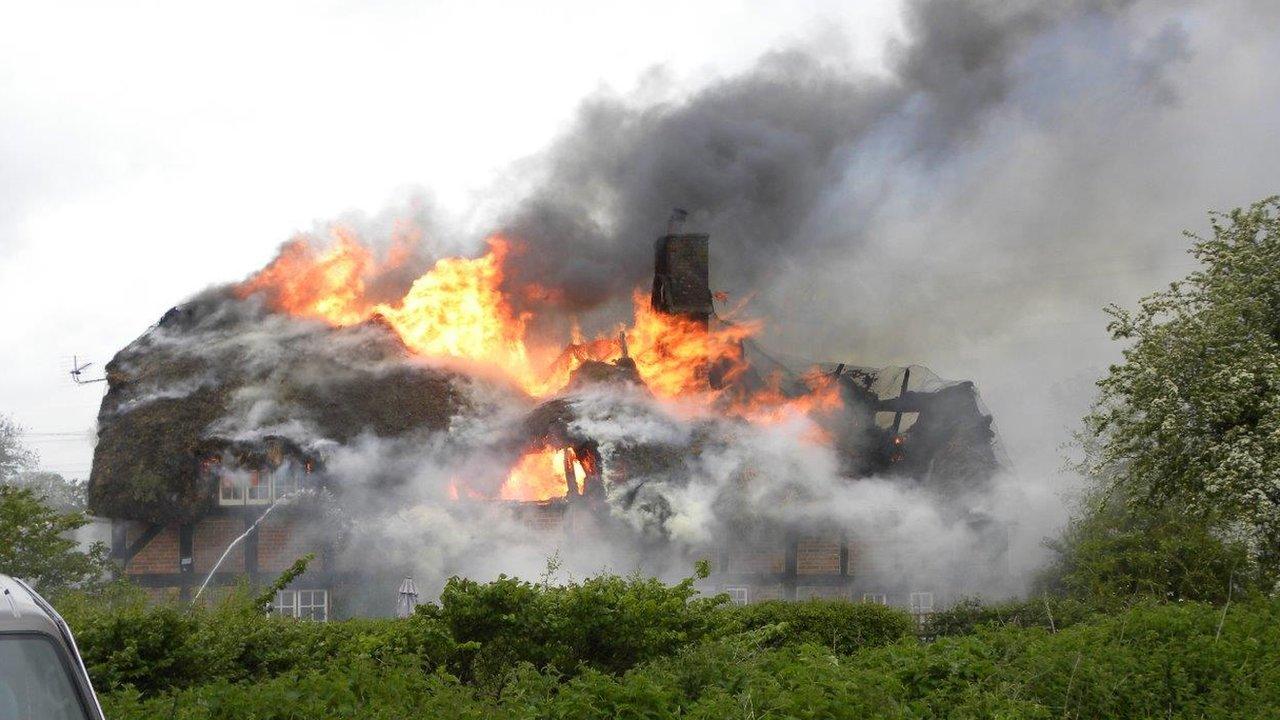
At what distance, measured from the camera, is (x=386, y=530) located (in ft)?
87.1

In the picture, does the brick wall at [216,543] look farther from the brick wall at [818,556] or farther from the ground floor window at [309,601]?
the brick wall at [818,556]

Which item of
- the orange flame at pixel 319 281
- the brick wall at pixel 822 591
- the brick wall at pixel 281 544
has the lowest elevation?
the brick wall at pixel 822 591

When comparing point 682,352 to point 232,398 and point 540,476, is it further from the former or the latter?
point 232,398

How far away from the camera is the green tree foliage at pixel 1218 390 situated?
630 inches

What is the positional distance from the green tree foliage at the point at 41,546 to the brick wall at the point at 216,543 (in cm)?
189

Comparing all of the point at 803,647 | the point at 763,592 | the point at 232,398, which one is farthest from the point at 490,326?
the point at 803,647

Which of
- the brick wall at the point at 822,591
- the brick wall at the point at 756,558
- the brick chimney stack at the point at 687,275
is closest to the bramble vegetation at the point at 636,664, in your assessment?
the brick wall at the point at 756,558

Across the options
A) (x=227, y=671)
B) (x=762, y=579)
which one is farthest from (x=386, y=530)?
(x=227, y=671)

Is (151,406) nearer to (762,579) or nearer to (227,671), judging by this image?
(762,579)

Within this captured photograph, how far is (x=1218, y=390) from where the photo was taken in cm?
1647

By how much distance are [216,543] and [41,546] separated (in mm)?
5979

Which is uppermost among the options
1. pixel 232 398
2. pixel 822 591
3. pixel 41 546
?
pixel 232 398

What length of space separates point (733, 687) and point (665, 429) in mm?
23270

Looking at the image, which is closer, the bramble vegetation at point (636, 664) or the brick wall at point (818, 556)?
the bramble vegetation at point (636, 664)
